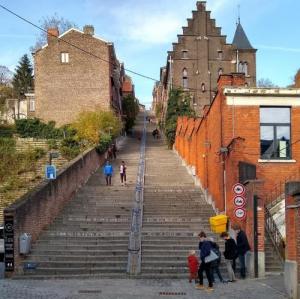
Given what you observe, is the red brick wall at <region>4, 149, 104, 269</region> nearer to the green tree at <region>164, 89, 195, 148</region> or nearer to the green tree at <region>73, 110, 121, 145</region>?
the green tree at <region>73, 110, 121, 145</region>

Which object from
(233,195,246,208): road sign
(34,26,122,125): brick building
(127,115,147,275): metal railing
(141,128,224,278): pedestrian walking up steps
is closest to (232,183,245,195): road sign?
(233,195,246,208): road sign

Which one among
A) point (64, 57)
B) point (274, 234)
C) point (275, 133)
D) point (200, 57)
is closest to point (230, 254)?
point (274, 234)

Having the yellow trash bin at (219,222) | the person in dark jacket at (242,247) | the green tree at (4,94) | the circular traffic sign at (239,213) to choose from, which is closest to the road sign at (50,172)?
the yellow trash bin at (219,222)

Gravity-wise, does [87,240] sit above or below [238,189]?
below

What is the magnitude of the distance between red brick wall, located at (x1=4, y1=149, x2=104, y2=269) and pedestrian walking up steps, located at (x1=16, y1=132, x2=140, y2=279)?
0.38m

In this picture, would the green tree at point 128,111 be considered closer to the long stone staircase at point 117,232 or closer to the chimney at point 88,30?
the chimney at point 88,30

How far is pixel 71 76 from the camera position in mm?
A: 55500

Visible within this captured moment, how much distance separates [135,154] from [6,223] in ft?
92.6

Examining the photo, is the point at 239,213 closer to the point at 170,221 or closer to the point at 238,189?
the point at 238,189

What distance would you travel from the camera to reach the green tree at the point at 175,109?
51.2 metres

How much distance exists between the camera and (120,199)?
1029 inches

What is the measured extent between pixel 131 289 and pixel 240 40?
66133 millimetres

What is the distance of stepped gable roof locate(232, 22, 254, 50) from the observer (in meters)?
75.2

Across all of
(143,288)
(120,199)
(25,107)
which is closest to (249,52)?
(25,107)
